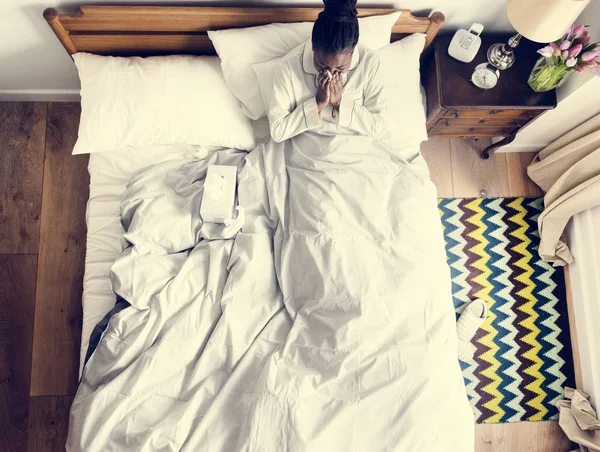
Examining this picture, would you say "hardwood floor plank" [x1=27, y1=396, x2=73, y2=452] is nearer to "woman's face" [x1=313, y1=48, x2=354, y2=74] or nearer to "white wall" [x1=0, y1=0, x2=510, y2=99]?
"white wall" [x1=0, y1=0, x2=510, y2=99]

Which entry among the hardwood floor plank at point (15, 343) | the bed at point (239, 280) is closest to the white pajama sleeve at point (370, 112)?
the bed at point (239, 280)

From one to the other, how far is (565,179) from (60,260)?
2025 millimetres

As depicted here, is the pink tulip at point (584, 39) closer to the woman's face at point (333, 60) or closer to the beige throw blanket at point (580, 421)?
the woman's face at point (333, 60)

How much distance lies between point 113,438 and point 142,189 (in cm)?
74

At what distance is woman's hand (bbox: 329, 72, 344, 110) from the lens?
1524mm

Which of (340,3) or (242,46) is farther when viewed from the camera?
(242,46)

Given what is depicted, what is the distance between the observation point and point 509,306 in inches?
82.3

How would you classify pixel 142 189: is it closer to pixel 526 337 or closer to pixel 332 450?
pixel 332 450

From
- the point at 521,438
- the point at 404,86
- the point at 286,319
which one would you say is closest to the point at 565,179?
the point at 404,86

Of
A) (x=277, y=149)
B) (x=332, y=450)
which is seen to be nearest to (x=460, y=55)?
(x=277, y=149)

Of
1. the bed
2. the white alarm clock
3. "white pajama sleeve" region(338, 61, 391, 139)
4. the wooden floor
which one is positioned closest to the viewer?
the bed

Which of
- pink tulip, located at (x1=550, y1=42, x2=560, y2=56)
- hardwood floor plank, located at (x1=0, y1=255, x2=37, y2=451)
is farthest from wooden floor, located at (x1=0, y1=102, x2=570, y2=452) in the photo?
pink tulip, located at (x1=550, y1=42, x2=560, y2=56)

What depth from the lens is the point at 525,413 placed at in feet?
6.57

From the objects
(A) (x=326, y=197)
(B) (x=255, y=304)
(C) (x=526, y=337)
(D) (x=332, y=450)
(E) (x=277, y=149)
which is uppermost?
(E) (x=277, y=149)
